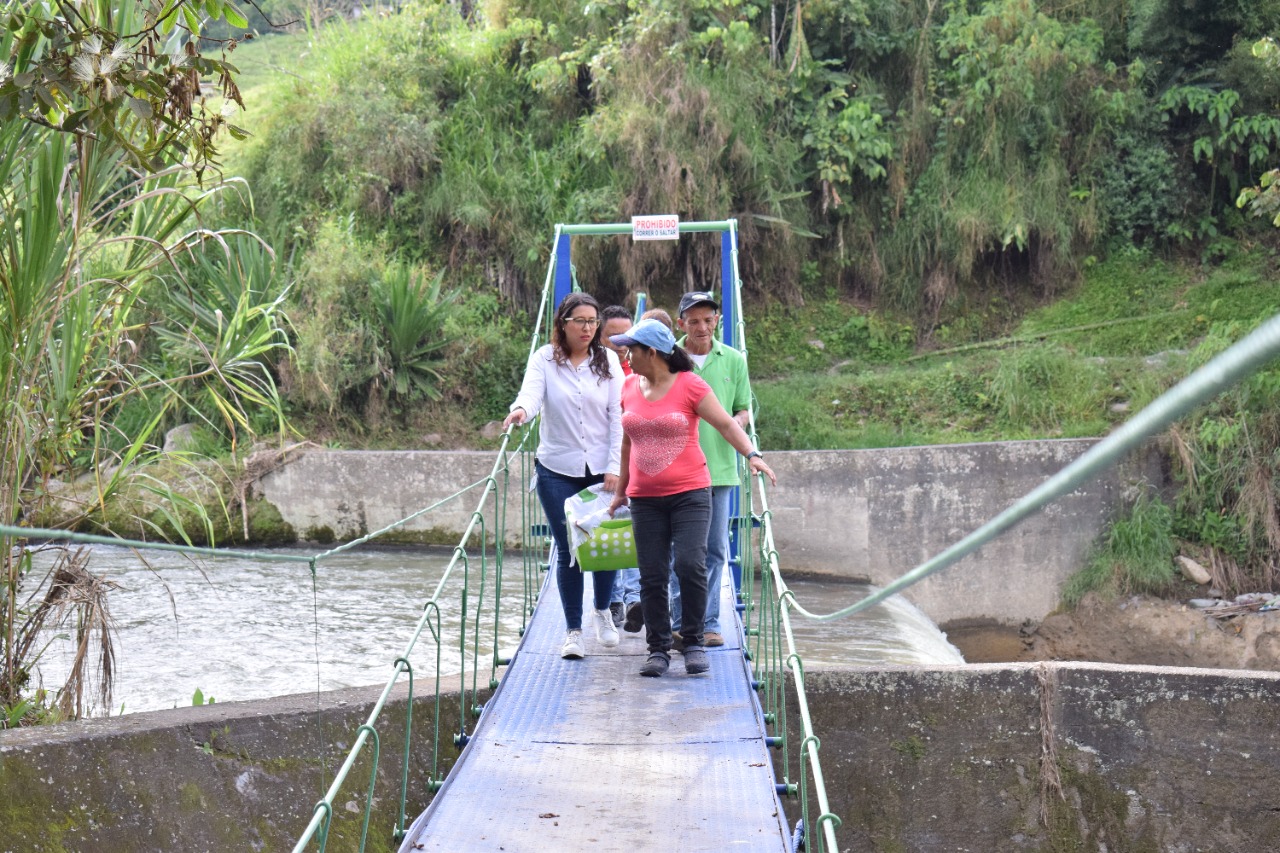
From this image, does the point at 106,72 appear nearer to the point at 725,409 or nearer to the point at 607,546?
the point at 607,546

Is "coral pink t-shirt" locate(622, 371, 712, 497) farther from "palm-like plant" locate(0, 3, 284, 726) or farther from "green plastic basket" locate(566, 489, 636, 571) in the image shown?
"palm-like plant" locate(0, 3, 284, 726)

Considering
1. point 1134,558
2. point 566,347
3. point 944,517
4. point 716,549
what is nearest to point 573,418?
point 566,347

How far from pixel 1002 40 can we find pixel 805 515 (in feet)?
18.5

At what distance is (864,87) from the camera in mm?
11891

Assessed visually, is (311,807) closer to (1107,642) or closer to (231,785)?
(231,785)

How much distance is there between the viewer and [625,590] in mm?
4453

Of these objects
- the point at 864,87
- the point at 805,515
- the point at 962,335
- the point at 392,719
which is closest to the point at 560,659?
the point at 392,719

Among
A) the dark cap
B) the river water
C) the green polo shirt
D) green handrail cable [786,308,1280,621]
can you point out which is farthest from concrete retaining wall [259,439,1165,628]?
green handrail cable [786,308,1280,621]

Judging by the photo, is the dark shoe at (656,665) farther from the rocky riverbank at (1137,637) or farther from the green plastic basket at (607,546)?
the rocky riverbank at (1137,637)

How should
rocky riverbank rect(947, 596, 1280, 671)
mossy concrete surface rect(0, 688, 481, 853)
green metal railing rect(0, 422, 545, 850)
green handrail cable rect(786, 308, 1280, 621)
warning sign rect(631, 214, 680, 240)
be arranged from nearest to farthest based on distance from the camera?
1. green handrail cable rect(786, 308, 1280, 621)
2. green metal railing rect(0, 422, 545, 850)
3. mossy concrete surface rect(0, 688, 481, 853)
4. warning sign rect(631, 214, 680, 240)
5. rocky riverbank rect(947, 596, 1280, 671)

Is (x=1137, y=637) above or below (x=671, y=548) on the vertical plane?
below

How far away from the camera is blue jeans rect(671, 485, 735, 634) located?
405 centimetres

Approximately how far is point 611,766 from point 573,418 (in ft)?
4.03

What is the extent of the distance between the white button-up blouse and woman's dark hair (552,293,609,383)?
0.02 m
